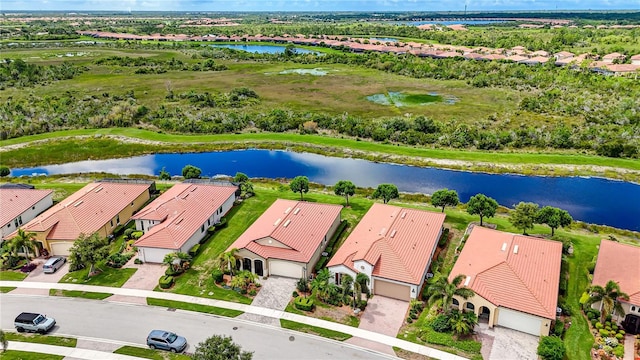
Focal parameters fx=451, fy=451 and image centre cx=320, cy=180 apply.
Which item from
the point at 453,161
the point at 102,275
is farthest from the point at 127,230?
the point at 453,161

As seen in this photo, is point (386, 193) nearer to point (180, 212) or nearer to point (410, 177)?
point (410, 177)

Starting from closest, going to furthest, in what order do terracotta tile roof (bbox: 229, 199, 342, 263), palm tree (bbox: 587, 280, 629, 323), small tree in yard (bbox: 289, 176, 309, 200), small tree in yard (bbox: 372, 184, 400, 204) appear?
palm tree (bbox: 587, 280, 629, 323) < terracotta tile roof (bbox: 229, 199, 342, 263) < small tree in yard (bbox: 372, 184, 400, 204) < small tree in yard (bbox: 289, 176, 309, 200)

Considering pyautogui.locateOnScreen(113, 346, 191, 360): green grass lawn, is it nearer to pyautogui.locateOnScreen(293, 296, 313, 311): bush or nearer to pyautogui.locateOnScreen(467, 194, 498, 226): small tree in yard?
pyautogui.locateOnScreen(293, 296, 313, 311): bush

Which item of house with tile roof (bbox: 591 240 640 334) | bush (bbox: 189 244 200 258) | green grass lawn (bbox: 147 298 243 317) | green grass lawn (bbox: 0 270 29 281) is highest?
house with tile roof (bbox: 591 240 640 334)

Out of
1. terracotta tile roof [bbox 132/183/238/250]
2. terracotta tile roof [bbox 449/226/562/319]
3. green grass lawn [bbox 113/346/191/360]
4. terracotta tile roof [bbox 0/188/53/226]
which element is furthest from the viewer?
terracotta tile roof [bbox 0/188/53/226]

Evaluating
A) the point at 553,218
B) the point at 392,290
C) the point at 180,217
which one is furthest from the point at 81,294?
the point at 553,218

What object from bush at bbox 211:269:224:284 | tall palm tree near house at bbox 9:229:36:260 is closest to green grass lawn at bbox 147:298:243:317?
bush at bbox 211:269:224:284
